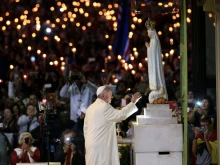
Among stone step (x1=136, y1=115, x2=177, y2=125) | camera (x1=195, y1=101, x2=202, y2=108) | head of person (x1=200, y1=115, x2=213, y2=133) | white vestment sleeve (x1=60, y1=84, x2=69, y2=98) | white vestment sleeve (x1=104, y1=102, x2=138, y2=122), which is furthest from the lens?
white vestment sleeve (x1=60, y1=84, x2=69, y2=98)

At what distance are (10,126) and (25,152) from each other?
78.7 inches

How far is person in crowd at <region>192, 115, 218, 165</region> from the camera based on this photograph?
803 inches

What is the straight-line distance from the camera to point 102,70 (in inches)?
1021

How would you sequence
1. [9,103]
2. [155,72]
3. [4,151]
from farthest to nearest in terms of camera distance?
[9,103] < [4,151] < [155,72]

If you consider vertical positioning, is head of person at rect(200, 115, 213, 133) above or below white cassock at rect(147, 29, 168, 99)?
below

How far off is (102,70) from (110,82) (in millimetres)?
1277

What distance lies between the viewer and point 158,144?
744 inches

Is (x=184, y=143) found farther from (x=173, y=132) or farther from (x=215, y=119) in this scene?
(x=215, y=119)

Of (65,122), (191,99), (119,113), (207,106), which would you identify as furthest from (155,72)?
(65,122)

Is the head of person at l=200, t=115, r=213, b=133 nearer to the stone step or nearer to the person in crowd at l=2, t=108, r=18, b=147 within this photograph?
the stone step

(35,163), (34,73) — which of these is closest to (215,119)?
(35,163)

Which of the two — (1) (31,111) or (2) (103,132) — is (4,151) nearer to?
(1) (31,111)

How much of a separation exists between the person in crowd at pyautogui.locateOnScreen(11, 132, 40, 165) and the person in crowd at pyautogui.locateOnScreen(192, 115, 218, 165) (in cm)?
339

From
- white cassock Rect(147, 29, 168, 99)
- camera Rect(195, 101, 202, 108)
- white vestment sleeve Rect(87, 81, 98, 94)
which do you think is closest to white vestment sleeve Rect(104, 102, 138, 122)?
white cassock Rect(147, 29, 168, 99)
